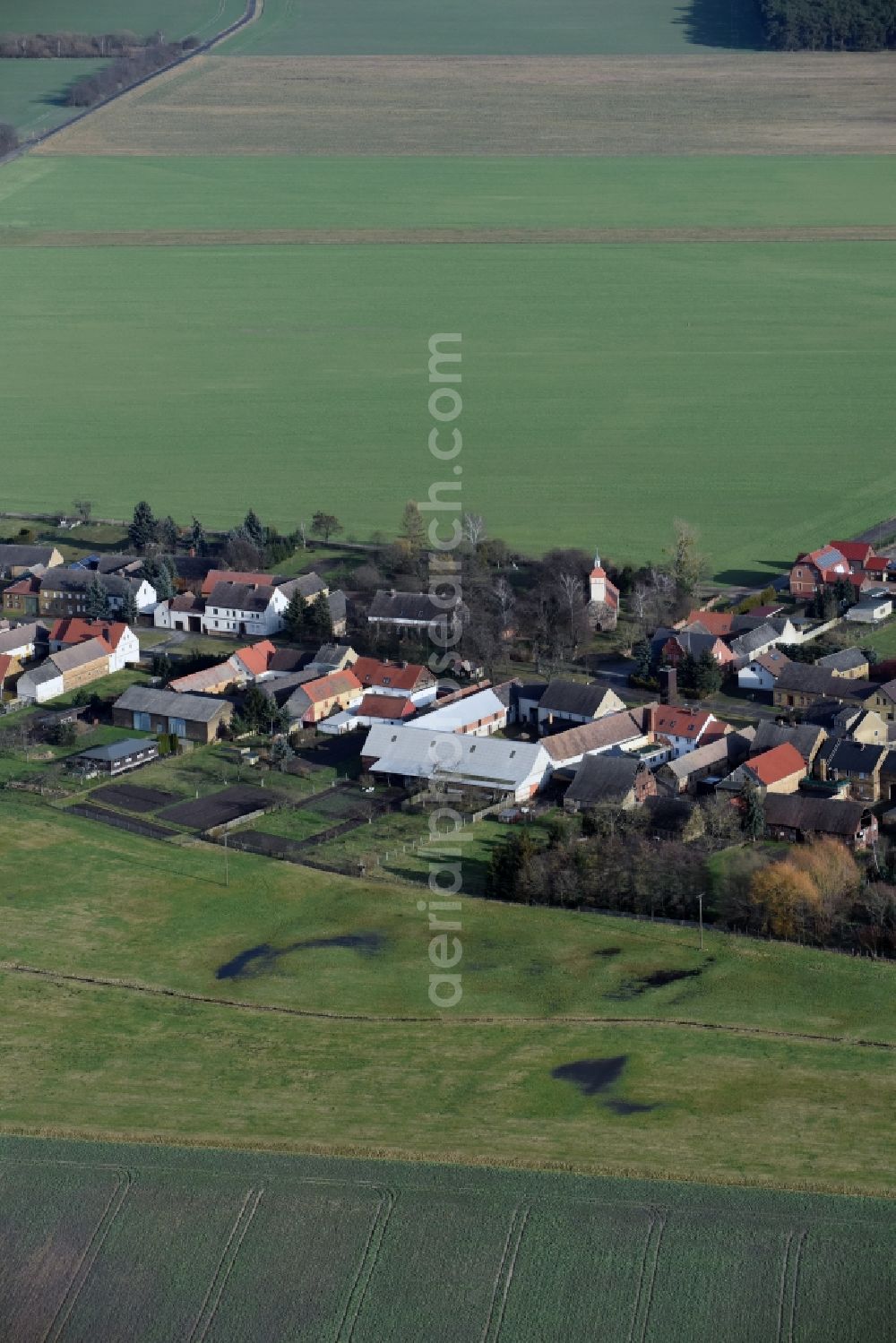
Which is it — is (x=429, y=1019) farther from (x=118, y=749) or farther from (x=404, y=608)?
(x=404, y=608)

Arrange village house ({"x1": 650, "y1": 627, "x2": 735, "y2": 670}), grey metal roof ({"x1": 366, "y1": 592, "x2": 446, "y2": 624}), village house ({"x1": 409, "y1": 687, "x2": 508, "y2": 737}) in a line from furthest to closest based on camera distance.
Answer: grey metal roof ({"x1": 366, "y1": 592, "x2": 446, "y2": 624}), village house ({"x1": 650, "y1": 627, "x2": 735, "y2": 670}), village house ({"x1": 409, "y1": 687, "x2": 508, "y2": 737})

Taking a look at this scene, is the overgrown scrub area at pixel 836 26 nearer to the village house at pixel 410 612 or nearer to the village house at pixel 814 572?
the village house at pixel 814 572

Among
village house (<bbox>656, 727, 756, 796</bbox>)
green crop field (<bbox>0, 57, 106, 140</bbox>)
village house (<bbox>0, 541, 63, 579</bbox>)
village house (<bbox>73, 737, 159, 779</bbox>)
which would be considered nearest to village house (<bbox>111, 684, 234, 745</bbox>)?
village house (<bbox>73, 737, 159, 779</bbox>)

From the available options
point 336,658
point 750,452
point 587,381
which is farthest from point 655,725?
point 587,381

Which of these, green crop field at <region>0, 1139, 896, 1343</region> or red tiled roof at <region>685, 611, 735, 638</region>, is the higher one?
red tiled roof at <region>685, 611, 735, 638</region>

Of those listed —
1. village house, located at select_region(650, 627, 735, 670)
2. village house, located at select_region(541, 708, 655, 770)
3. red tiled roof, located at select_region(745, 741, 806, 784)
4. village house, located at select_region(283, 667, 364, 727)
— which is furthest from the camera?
village house, located at select_region(650, 627, 735, 670)

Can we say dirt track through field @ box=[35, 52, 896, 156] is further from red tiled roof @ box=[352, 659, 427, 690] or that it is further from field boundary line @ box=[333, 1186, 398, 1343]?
field boundary line @ box=[333, 1186, 398, 1343]

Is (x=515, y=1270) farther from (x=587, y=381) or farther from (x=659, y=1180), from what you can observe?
(x=587, y=381)

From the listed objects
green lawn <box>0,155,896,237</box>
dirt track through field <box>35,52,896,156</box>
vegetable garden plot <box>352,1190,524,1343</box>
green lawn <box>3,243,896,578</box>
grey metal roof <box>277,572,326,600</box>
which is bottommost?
vegetable garden plot <box>352,1190,524,1343</box>

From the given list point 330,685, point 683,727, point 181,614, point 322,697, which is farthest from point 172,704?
point 683,727
